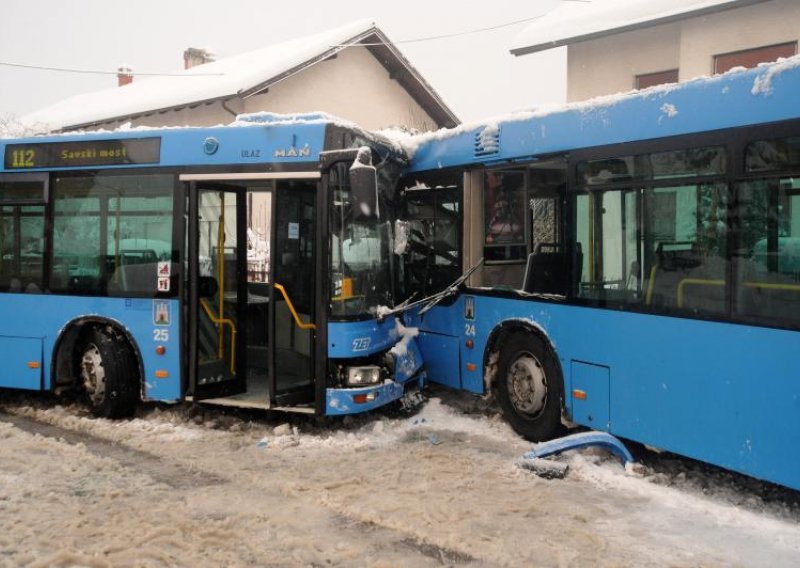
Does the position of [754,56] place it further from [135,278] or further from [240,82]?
[240,82]

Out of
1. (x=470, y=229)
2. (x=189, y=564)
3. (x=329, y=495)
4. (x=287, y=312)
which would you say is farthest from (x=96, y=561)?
(x=470, y=229)

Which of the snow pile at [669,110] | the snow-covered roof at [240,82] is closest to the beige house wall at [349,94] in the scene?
the snow-covered roof at [240,82]

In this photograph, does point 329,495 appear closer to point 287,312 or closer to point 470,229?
point 287,312

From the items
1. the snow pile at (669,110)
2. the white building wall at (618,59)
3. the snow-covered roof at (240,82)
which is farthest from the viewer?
the snow-covered roof at (240,82)

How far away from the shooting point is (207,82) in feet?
67.3

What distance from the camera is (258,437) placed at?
A: 22.3 feet

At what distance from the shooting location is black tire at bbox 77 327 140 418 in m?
7.24

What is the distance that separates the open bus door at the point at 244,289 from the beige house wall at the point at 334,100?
11455mm

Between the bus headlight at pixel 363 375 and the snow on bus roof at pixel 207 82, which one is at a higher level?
the snow on bus roof at pixel 207 82

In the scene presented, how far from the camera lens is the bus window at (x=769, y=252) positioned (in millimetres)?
4617

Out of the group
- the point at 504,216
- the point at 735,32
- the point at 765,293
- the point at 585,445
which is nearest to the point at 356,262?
the point at 504,216

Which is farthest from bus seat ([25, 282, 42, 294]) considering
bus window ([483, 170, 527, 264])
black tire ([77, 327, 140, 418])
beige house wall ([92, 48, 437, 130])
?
beige house wall ([92, 48, 437, 130])

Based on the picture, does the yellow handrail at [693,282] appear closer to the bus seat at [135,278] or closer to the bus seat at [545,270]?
the bus seat at [545,270]

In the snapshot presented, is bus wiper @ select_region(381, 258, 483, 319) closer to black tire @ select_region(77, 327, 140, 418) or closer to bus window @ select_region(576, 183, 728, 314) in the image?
bus window @ select_region(576, 183, 728, 314)
